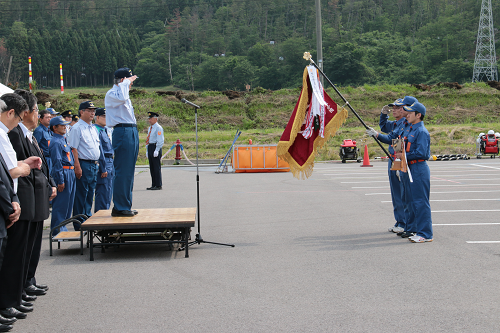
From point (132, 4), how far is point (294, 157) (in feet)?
480

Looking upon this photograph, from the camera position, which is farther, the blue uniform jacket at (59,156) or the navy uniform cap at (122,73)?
the blue uniform jacket at (59,156)

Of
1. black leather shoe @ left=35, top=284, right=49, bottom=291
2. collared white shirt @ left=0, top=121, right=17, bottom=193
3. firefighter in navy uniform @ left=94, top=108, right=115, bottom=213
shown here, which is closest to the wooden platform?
black leather shoe @ left=35, top=284, right=49, bottom=291

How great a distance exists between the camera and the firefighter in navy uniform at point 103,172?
921 cm

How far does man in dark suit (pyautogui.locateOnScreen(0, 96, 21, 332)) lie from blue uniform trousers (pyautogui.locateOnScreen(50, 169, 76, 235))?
373cm

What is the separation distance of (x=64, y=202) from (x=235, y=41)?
111592mm

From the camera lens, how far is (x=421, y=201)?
742cm

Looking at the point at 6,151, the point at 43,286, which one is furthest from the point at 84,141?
the point at 6,151

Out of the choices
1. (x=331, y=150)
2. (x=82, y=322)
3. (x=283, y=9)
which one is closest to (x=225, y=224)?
(x=82, y=322)

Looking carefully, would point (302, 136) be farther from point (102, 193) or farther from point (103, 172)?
point (102, 193)

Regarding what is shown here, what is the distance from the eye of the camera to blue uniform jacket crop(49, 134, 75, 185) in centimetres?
785

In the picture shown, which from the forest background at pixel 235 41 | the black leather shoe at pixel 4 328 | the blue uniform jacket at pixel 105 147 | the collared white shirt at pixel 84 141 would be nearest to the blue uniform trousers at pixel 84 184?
the collared white shirt at pixel 84 141

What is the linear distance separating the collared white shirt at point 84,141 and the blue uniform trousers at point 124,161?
2.01 m

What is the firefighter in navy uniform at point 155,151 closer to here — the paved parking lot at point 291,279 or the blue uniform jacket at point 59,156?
the paved parking lot at point 291,279

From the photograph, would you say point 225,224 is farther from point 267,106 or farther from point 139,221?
point 267,106
